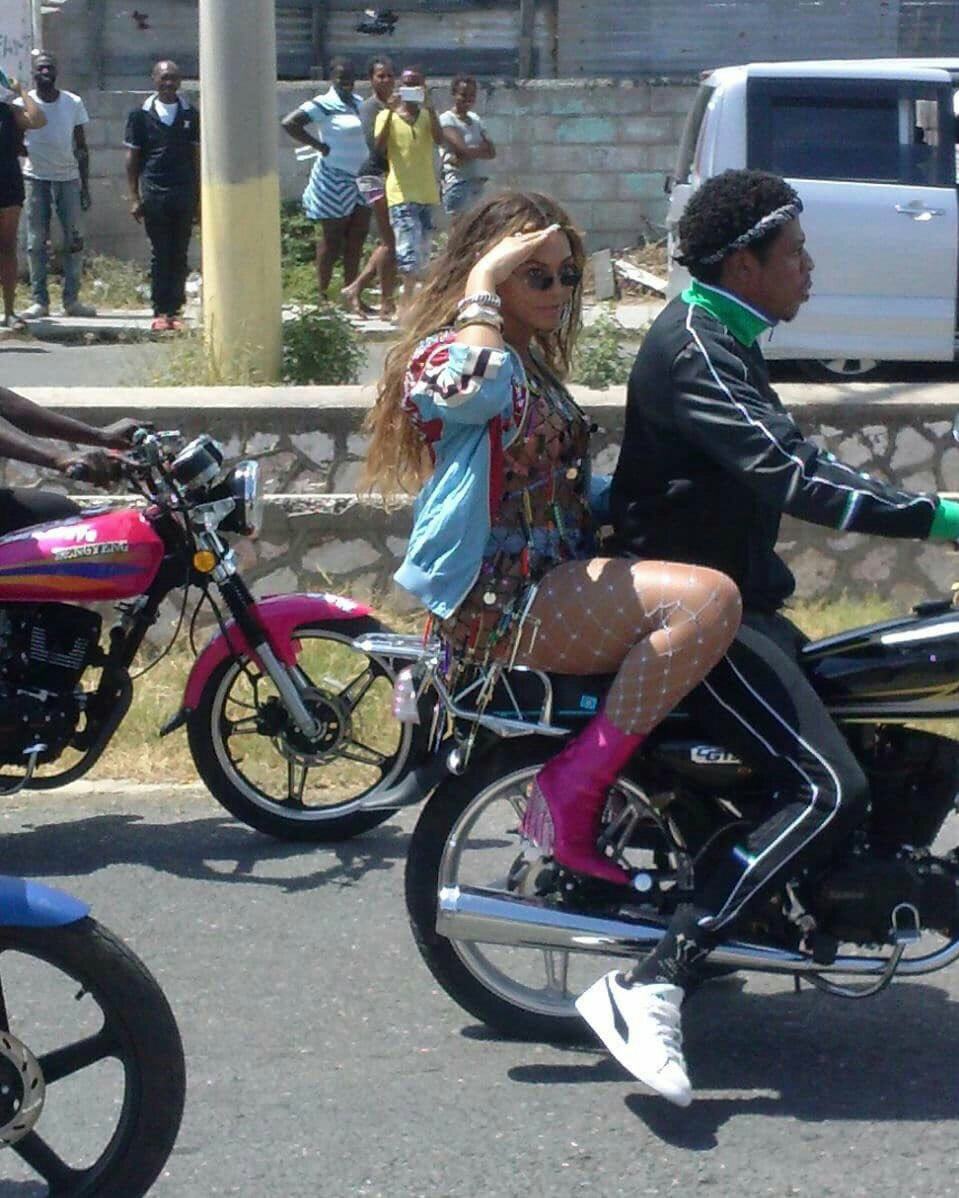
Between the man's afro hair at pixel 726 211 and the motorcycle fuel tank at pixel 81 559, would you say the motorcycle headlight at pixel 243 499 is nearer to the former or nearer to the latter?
the motorcycle fuel tank at pixel 81 559

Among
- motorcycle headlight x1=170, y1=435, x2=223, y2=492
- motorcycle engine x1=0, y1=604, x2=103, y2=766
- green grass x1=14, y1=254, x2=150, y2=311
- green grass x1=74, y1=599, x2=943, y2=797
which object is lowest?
green grass x1=74, y1=599, x2=943, y2=797

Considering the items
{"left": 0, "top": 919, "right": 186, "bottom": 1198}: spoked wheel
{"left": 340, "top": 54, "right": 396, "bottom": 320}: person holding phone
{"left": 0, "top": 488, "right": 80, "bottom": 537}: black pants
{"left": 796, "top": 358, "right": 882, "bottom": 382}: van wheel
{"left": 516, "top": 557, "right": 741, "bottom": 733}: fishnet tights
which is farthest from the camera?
{"left": 340, "top": 54, "right": 396, "bottom": 320}: person holding phone

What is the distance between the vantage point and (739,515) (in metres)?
3.88

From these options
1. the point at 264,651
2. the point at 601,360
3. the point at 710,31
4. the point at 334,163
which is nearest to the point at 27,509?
the point at 264,651

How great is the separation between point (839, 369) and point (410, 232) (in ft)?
12.9

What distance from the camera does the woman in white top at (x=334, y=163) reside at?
1370cm

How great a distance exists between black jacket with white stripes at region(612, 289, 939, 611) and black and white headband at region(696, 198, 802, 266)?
0.39ft

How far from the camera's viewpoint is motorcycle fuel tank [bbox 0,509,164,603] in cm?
511

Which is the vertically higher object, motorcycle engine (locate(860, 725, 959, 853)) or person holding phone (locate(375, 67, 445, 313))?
Answer: person holding phone (locate(375, 67, 445, 313))

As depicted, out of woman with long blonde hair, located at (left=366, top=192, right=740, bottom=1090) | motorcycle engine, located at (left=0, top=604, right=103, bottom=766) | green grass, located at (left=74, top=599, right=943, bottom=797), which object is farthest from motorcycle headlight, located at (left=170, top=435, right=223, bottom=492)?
woman with long blonde hair, located at (left=366, top=192, right=740, bottom=1090)

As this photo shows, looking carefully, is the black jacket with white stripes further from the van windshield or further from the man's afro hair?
the van windshield

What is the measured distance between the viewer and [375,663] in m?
5.42

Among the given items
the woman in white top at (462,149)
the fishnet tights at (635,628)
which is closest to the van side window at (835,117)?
the woman in white top at (462,149)

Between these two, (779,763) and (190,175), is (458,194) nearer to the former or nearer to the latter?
(190,175)
